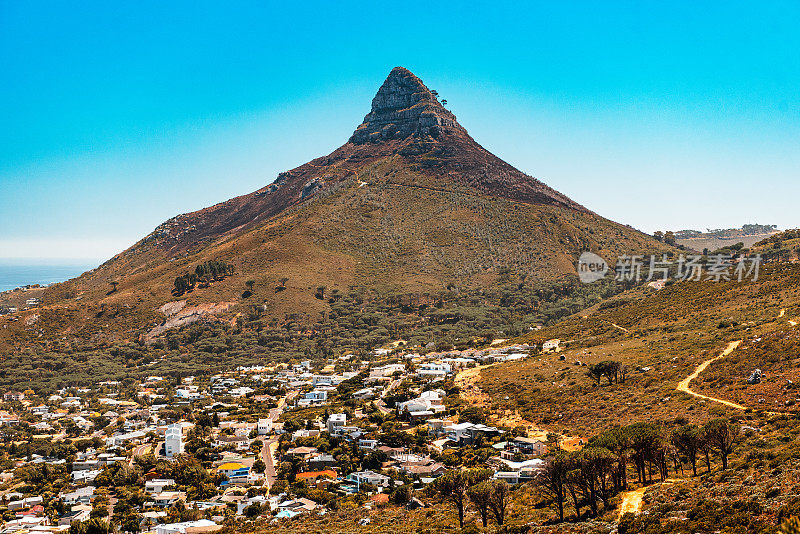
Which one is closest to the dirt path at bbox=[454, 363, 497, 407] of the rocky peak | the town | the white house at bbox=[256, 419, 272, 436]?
the town

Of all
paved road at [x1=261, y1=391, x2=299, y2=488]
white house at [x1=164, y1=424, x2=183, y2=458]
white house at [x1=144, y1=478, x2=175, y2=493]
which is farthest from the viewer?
white house at [x1=164, y1=424, x2=183, y2=458]

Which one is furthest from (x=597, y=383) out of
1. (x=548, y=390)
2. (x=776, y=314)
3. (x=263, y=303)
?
(x=263, y=303)

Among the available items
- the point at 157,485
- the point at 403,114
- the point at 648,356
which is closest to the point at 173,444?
the point at 157,485

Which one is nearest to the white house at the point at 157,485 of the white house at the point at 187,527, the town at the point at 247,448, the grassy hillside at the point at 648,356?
the town at the point at 247,448

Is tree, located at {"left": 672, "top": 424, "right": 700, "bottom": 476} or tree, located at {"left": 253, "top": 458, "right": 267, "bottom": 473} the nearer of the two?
tree, located at {"left": 672, "top": 424, "right": 700, "bottom": 476}

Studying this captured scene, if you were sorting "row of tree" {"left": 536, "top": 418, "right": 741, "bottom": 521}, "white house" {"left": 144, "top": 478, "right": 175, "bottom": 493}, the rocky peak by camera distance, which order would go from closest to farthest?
"row of tree" {"left": 536, "top": 418, "right": 741, "bottom": 521} < "white house" {"left": 144, "top": 478, "right": 175, "bottom": 493} < the rocky peak

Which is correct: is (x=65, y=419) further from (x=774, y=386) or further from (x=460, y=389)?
(x=774, y=386)

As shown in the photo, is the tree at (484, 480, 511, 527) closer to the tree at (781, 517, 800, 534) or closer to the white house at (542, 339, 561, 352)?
the tree at (781, 517, 800, 534)

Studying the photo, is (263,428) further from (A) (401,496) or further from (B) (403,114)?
(B) (403,114)
